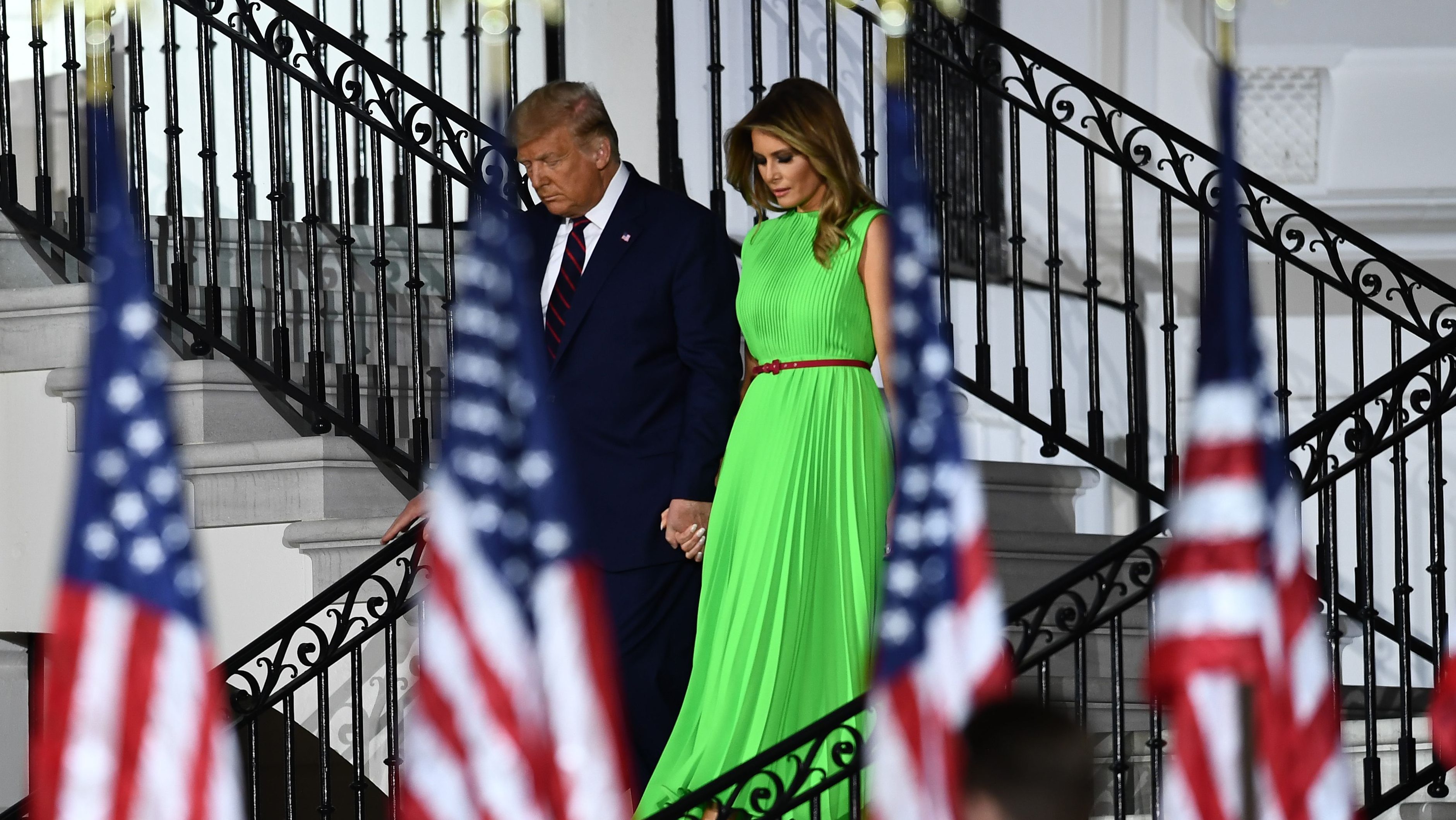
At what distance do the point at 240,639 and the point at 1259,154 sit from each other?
423cm

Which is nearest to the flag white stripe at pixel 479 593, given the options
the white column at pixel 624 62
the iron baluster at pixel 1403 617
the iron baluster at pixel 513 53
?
the iron baluster at pixel 1403 617

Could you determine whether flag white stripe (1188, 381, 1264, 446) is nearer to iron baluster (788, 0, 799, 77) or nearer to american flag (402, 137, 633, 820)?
american flag (402, 137, 633, 820)

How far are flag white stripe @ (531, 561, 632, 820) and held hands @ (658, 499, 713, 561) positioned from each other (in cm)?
164

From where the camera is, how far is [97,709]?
2.37 metres

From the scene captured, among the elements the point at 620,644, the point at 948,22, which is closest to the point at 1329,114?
the point at 948,22

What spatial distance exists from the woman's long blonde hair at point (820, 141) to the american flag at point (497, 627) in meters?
1.63

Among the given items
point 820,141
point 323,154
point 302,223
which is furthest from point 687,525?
point 323,154

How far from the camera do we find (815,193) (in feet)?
13.7

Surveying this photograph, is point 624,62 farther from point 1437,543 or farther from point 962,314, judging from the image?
point 1437,543

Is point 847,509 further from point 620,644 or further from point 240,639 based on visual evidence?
point 240,639

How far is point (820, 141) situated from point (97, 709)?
6.94 ft

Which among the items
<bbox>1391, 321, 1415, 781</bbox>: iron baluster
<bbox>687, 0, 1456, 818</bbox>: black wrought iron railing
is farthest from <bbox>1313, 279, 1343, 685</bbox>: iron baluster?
<bbox>1391, 321, 1415, 781</bbox>: iron baluster

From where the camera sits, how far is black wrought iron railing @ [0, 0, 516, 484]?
5.45m

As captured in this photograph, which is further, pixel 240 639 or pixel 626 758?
pixel 240 639
